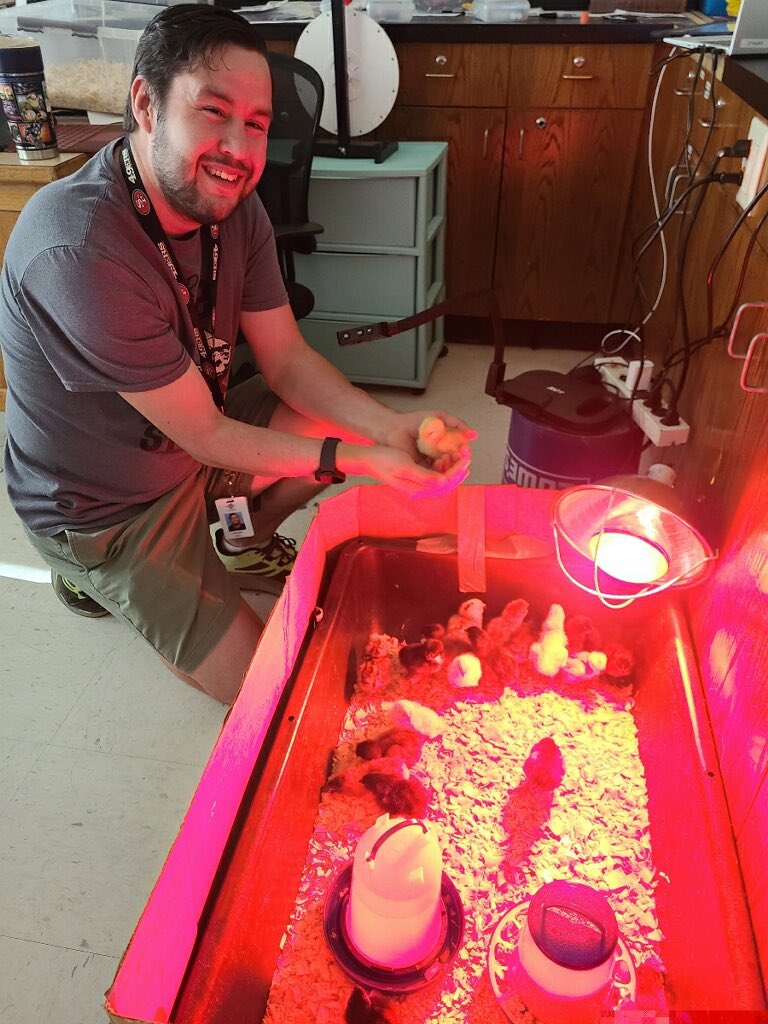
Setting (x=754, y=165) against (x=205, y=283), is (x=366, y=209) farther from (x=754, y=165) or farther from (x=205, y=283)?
(x=754, y=165)

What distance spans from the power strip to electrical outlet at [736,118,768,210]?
410 millimetres

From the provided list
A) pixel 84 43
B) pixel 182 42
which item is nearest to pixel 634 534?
pixel 182 42

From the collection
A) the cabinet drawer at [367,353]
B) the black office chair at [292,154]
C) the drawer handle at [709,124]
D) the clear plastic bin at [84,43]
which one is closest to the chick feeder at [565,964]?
the drawer handle at [709,124]

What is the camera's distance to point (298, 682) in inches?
46.6

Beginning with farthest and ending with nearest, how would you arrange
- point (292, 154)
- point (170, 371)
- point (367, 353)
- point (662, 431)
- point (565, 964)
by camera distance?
point (367, 353) → point (292, 154) → point (662, 431) → point (170, 371) → point (565, 964)

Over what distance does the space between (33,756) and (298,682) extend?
570 millimetres

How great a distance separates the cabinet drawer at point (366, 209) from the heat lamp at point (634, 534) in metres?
1.36

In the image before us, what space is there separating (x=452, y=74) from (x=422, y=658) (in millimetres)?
1979

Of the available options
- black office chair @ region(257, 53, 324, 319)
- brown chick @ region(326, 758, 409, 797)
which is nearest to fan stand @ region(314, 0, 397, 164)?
black office chair @ region(257, 53, 324, 319)

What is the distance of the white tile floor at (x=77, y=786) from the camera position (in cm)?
110

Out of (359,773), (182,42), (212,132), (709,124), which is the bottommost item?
(359,773)

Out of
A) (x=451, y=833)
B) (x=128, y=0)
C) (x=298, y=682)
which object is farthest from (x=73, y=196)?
(x=128, y=0)

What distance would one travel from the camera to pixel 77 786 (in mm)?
1341

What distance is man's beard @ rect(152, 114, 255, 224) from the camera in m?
1.13
